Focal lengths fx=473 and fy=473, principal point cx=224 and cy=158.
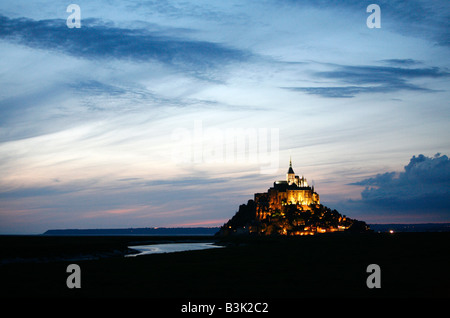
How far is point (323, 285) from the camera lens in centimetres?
2711

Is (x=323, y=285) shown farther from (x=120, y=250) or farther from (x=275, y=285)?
(x=120, y=250)

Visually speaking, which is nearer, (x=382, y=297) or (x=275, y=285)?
(x=382, y=297)
